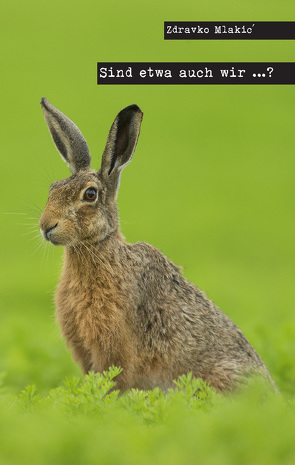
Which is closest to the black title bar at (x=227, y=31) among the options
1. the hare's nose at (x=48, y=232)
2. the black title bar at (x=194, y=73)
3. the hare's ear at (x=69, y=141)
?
the black title bar at (x=194, y=73)

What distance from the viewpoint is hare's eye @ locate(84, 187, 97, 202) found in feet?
22.9

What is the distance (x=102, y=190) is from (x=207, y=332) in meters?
1.62

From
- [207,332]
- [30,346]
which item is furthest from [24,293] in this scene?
[207,332]

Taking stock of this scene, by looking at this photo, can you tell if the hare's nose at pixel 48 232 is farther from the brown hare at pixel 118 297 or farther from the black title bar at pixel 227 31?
the black title bar at pixel 227 31

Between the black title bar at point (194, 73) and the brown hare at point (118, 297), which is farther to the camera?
the black title bar at point (194, 73)

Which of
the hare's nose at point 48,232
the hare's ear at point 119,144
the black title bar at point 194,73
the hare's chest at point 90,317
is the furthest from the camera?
the black title bar at point 194,73

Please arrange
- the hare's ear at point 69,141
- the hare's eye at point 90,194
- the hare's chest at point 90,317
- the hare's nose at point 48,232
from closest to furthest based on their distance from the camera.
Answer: the hare's nose at point 48,232 → the hare's chest at point 90,317 → the hare's eye at point 90,194 → the hare's ear at point 69,141

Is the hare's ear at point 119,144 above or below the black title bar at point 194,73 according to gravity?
below

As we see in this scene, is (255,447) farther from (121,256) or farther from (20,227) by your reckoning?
(20,227)

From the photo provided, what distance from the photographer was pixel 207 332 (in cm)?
734

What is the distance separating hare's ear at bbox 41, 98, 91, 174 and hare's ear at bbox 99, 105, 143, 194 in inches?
10.4

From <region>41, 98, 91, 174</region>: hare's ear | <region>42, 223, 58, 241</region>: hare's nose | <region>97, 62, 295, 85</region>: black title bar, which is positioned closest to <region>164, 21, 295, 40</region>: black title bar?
<region>97, 62, 295, 85</region>: black title bar

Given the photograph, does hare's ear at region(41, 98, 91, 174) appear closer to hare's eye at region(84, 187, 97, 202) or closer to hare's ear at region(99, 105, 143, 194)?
hare's ear at region(99, 105, 143, 194)

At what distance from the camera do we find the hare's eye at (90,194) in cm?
698
